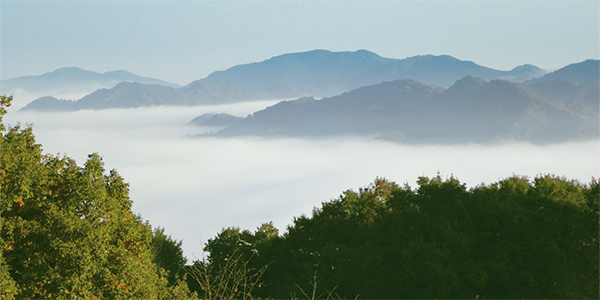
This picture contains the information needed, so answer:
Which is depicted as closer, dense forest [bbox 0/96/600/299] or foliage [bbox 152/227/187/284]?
dense forest [bbox 0/96/600/299]

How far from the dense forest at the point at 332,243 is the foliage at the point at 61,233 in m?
0.05

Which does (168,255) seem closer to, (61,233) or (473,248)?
(473,248)

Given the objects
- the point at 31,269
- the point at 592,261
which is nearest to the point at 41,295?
the point at 31,269

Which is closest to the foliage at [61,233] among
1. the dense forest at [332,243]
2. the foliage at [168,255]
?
the dense forest at [332,243]

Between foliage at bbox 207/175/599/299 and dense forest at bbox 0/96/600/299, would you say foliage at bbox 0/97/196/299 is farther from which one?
foliage at bbox 207/175/599/299

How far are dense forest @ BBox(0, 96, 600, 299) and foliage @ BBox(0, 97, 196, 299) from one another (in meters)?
0.05

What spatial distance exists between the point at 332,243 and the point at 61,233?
2041 cm

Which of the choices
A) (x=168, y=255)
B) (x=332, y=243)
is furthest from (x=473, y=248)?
(x=168, y=255)

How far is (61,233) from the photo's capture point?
17453 mm

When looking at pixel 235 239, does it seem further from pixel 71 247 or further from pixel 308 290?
pixel 71 247

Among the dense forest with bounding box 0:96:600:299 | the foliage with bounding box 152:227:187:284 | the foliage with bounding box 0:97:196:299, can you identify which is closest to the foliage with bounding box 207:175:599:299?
the dense forest with bounding box 0:96:600:299

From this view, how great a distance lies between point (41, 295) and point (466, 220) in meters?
22.7

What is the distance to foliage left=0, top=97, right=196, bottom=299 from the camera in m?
17.2

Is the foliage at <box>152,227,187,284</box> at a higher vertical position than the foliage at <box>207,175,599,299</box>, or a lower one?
lower
